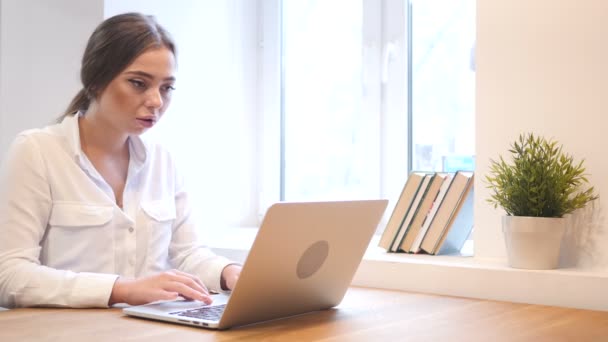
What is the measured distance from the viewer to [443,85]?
7.57ft

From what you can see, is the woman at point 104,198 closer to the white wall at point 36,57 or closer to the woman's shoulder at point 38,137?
the woman's shoulder at point 38,137

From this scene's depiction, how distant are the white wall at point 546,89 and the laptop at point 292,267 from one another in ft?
1.60

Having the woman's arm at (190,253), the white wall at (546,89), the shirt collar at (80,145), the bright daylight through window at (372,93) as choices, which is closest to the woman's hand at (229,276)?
the woman's arm at (190,253)

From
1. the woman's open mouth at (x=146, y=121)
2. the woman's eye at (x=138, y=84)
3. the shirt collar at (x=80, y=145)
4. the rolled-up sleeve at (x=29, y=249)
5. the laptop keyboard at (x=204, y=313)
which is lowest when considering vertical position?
the laptop keyboard at (x=204, y=313)

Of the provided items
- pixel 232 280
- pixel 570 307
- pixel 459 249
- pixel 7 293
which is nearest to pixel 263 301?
pixel 232 280

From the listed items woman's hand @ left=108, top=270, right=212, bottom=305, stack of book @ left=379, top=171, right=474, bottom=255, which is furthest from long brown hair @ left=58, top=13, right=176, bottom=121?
stack of book @ left=379, top=171, right=474, bottom=255

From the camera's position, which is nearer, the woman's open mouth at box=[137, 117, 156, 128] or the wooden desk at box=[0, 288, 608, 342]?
the wooden desk at box=[0, 288, 608, 342]

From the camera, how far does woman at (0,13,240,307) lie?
1.45m

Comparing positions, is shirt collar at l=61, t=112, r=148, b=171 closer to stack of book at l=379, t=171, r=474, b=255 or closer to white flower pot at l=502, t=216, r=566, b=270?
stack of book at l=379, t=171, r=474, b=255

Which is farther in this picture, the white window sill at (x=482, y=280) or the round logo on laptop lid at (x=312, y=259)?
the white window sill at (x=482, y=280)

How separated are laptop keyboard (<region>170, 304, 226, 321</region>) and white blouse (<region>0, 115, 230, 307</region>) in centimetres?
20

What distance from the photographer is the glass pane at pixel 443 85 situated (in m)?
2.27

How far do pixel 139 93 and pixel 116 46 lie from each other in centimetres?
12

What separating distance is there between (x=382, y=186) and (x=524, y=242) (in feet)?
2.79
